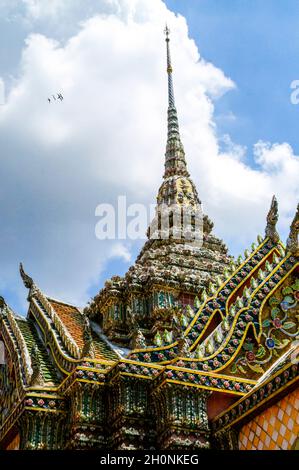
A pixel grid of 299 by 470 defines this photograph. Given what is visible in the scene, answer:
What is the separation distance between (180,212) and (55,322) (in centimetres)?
662

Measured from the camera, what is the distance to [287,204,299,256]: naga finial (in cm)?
1465

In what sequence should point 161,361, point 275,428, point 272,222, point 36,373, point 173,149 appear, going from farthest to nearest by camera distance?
point 173,149 → point 272,222 → point 36,373 → point 161,361 → point 275,428

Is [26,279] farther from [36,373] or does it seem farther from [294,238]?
[294,238]

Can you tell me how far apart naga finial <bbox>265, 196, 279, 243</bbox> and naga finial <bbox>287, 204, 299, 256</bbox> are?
789 mm

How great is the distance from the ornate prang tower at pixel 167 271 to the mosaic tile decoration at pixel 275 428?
236cm

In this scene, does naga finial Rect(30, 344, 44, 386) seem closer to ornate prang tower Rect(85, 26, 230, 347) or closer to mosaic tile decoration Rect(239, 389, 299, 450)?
ornate prang tower Rect(85, 26, 230, 347)

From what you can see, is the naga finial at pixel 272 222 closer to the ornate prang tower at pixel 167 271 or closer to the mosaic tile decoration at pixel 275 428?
the ornate prang tower at pixel 167 271

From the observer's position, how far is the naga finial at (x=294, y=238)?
14648 millimetres

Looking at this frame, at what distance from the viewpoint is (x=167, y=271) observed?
664 inches

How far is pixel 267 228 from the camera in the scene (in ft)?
52.9

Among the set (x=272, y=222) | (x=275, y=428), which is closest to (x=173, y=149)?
(x=272, y=222)

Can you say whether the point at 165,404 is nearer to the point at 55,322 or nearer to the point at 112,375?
the point at 112,375

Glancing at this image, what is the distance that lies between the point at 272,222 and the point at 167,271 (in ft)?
8.54
